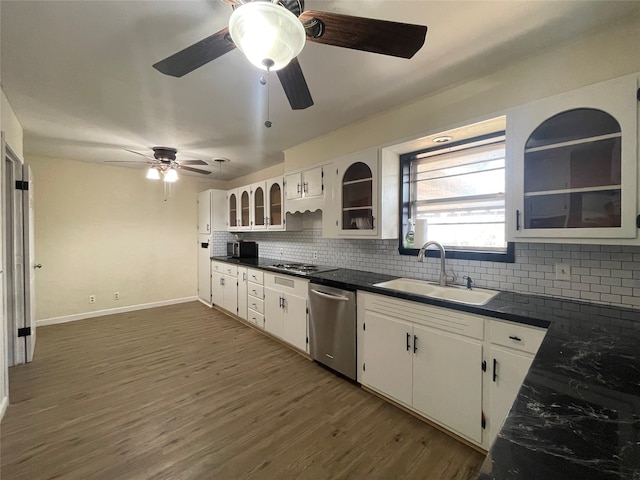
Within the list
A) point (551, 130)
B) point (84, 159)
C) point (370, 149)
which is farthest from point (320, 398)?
point (84, 159)

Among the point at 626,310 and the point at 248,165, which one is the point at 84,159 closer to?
the point at 248,165

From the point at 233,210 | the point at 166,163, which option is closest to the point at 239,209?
the point at 233,210

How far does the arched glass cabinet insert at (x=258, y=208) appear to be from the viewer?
13.6ft

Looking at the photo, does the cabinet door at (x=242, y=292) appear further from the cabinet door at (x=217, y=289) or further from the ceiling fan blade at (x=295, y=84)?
the ceiling fan blade at (x=295, y=84)

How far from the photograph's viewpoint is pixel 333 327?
257 cm

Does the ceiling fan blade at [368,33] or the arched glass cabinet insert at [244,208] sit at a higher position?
the ceiling fan blade at [368,33]

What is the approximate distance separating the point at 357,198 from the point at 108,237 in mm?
4353

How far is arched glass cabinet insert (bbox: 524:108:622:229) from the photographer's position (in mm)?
1429

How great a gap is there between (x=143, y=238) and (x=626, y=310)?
5.99m

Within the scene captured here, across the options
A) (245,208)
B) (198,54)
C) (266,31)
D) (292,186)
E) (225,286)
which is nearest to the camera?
(266,31)

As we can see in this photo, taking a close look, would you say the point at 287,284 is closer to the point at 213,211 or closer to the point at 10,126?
the point at 213,211

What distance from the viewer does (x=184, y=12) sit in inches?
55.2

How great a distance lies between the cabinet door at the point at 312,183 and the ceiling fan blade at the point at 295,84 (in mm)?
1429

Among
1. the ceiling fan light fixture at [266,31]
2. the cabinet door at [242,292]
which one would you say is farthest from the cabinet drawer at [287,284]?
the ceiling fan light fixture at [266,31]
